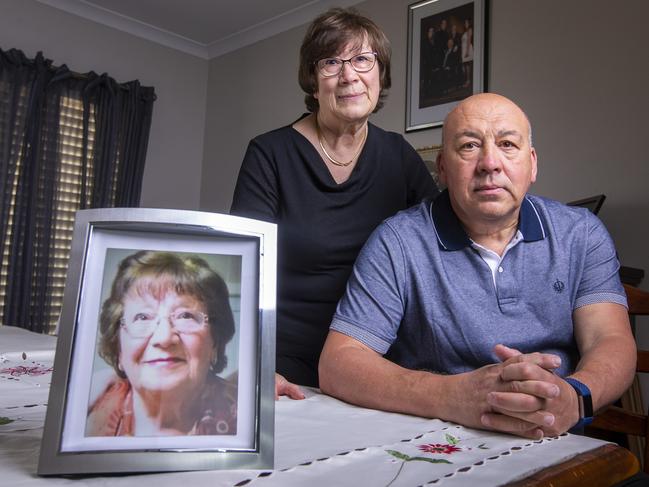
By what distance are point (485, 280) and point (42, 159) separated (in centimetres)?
402

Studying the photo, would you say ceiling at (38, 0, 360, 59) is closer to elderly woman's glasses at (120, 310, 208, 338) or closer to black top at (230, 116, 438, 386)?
black top at (230, 116, 438, 386)

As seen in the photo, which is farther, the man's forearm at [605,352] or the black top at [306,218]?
the black top at [306,218]

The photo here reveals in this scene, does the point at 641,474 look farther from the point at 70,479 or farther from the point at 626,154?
the point at 626,154

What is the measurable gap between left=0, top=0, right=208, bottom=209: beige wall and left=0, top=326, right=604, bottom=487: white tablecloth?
13.7 feet

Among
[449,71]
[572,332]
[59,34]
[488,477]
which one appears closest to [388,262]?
[572,332]

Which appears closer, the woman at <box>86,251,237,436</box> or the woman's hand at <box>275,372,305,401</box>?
the woman at <box>86,251,237,436</box>

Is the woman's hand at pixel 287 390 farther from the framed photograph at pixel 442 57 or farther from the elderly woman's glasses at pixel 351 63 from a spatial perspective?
the framed photograph at pixel 442 57

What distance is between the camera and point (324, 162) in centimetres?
155

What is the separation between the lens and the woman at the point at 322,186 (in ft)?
4.78

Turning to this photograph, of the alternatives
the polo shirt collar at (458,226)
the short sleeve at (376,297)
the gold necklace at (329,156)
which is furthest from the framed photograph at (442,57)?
the short sleeve at (376,297)

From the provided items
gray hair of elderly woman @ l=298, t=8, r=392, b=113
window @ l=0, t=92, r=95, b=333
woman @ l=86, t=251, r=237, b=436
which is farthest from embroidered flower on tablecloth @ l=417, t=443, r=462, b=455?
window @ l=0, t=92, r=95, b=333

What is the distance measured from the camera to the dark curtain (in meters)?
4.09

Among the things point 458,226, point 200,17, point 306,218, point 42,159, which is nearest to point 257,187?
point 306,218

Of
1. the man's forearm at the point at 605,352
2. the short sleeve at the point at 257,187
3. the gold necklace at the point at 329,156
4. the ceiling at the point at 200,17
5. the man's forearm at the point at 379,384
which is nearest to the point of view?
the man's forearm at the point at 379,384
